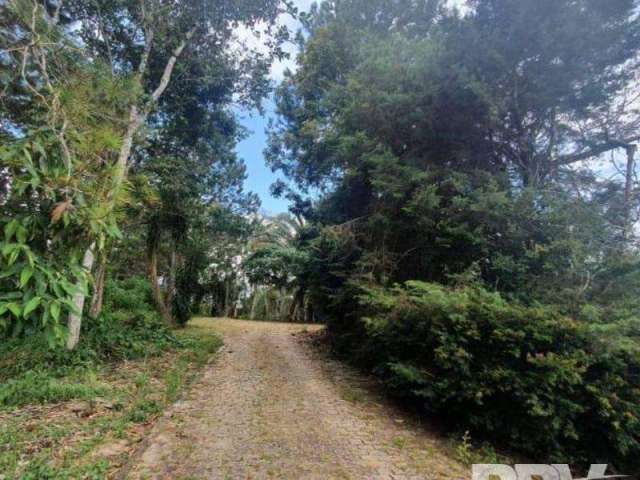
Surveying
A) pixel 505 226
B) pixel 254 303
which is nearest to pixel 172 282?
pixel 505 226

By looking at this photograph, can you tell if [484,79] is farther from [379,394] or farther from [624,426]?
[379,394]

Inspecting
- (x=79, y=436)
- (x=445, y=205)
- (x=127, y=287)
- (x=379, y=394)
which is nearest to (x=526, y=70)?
(x=445, y=205)

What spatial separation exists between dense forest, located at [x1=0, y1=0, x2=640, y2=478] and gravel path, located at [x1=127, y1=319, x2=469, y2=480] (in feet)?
2.29

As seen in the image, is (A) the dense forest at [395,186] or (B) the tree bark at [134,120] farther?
(B) the tree bark at [134,120]

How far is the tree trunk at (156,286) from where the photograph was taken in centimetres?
945

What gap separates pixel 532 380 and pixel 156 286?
10056 mm

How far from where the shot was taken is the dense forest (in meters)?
2.28

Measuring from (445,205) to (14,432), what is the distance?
6628mm

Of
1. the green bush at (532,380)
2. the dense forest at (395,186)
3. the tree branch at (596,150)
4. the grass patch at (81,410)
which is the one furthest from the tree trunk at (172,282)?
the tree branch at (596,150)

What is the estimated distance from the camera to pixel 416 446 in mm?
3537

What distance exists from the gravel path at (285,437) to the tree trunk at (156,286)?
5.27 meters

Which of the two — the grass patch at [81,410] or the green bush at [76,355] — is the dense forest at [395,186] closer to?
the green bush at [76,355]

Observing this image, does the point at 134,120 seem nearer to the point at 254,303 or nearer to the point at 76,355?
the point at 76,355

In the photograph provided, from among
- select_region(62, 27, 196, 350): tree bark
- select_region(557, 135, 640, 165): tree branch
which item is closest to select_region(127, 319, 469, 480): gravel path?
select_region(62, 27, 196, 350): tree bark
